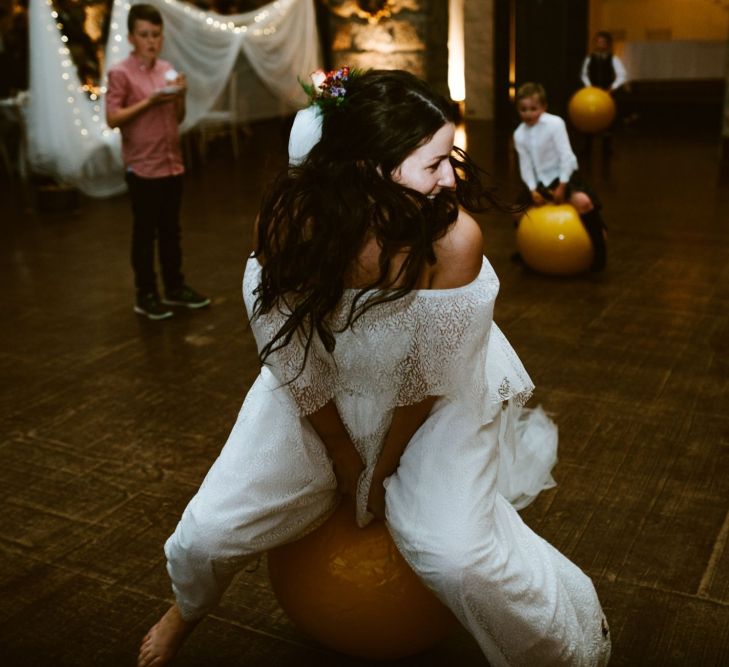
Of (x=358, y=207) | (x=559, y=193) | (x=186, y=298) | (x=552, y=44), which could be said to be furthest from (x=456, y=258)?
(x=552, y=44)

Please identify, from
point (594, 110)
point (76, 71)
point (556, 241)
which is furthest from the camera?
point (594, 110)

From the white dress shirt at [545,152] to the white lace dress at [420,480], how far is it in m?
3.66

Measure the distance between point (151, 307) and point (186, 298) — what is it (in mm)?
239

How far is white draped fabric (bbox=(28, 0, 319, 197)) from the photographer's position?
791 cm

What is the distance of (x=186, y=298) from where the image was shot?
5223mm

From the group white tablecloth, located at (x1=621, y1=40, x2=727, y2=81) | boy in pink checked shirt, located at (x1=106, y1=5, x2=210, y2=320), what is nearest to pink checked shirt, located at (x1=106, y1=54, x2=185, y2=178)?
boy in pink checked shirt, located at (x1=106, y1=5, x2=210, y2=320)

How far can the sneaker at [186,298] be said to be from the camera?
521 cm

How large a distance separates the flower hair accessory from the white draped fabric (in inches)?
230

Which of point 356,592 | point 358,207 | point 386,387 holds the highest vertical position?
point 358,207

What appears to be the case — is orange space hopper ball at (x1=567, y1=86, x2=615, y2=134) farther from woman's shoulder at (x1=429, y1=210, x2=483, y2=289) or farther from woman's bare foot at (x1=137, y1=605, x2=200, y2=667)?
woman's bare foot at (x1=137, y1=605, x2=200, y2=667)

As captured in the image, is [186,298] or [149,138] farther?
[186,298]

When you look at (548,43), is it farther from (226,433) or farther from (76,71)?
(226,433)

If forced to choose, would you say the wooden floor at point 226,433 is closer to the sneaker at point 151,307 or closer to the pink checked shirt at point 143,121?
the sneaker at point 151,307

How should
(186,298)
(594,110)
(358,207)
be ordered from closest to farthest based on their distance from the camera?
(358,207) < (186,298) < (594,110)
